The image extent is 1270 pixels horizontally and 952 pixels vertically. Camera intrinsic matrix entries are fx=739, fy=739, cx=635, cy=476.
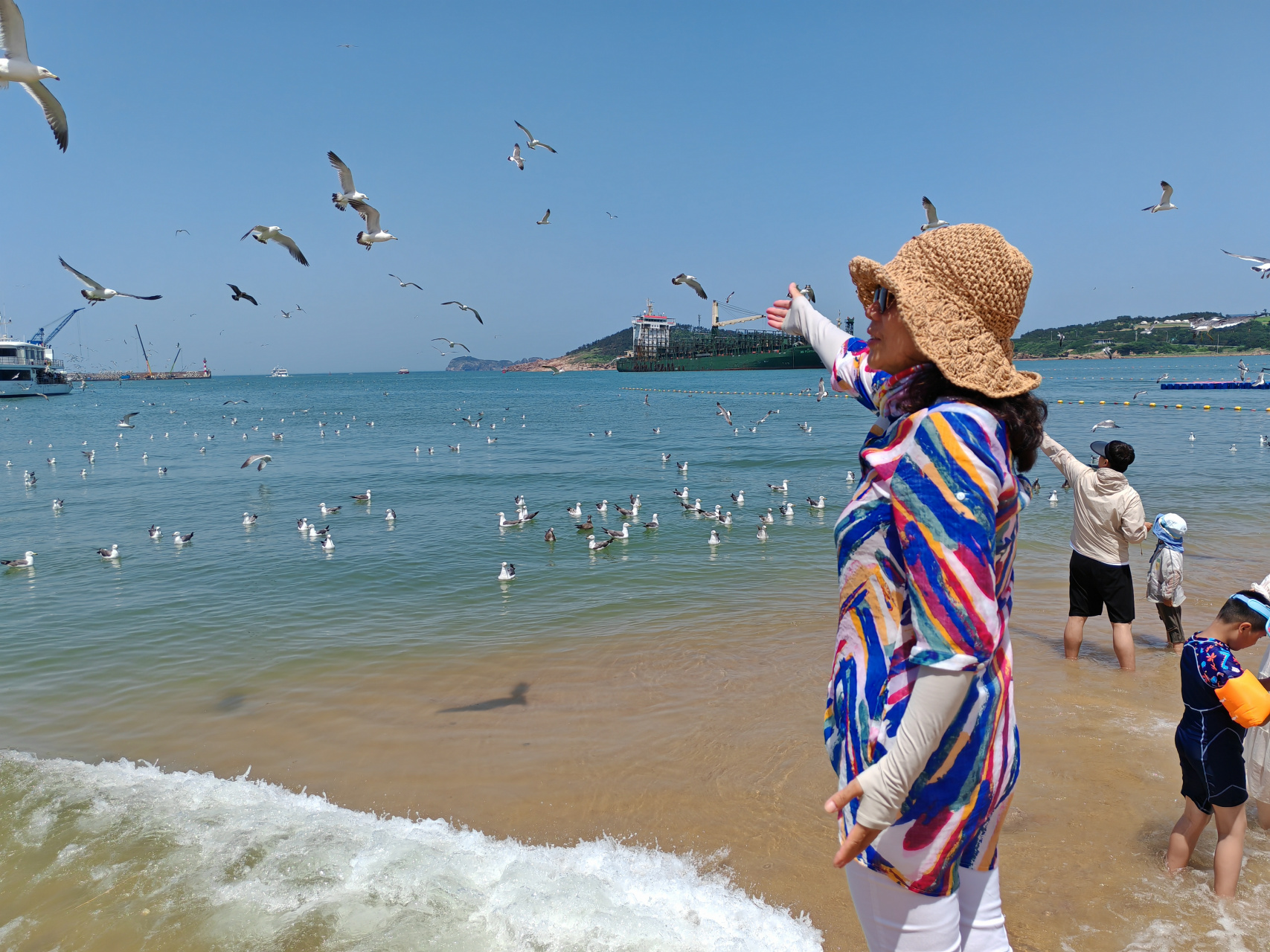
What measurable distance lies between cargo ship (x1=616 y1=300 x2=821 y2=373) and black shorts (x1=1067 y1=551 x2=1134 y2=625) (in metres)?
105

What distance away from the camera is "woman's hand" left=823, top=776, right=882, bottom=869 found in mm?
1675

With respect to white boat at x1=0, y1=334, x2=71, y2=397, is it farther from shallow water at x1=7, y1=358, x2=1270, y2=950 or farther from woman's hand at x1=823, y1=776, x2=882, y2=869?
woman's hand at x1=823, y1=776, x2=882, y2=869

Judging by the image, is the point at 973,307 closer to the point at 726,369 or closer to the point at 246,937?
the point at 246,937

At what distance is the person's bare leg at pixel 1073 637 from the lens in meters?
6.91

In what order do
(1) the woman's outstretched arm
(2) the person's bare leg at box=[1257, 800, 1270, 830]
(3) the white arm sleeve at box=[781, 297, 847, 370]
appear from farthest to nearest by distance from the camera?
(2) the person's bare leg at box=[1257, 800, 1270, 830], (3) the white arm sleeve at box=[781, 297, 847, 370], (1) the woman's outstretched arm

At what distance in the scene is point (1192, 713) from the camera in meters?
3.67

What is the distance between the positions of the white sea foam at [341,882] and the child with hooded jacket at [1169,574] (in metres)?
5.17

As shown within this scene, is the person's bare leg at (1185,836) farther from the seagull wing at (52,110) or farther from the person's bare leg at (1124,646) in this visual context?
the seagull wing at (52,110)

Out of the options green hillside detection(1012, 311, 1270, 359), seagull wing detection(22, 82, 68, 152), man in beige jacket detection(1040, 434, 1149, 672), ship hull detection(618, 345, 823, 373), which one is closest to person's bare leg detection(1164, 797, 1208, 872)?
man in beige jacket detection(1040, 434, 1149, 672)

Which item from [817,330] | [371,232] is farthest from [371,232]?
[817,330]

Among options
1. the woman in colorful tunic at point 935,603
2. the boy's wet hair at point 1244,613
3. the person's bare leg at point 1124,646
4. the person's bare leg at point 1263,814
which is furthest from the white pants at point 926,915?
the person's bare leg at point 1124,646

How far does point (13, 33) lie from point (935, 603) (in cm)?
1212

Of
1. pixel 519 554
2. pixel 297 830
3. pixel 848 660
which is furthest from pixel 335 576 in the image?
pixel 848 660

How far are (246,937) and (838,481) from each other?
772 inches
